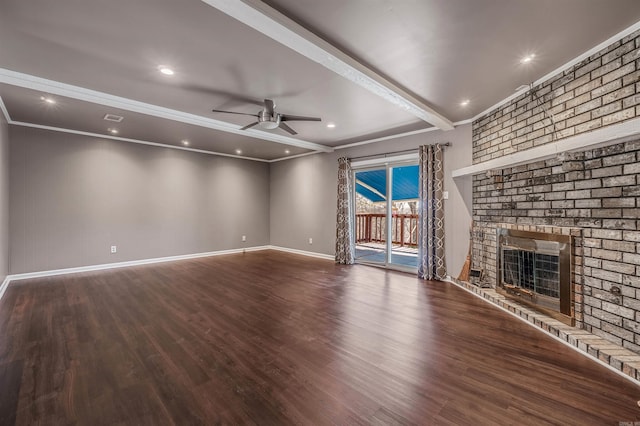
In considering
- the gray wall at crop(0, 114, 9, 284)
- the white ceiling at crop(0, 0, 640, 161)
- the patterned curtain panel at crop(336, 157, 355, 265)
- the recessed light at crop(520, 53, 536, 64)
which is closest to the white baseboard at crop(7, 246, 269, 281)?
the gray wall at crop(0, 114, 9, 284)

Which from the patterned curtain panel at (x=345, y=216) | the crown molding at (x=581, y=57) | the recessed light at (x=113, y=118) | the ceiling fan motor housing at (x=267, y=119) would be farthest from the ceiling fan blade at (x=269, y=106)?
the crown molding at (x=581, y=57)

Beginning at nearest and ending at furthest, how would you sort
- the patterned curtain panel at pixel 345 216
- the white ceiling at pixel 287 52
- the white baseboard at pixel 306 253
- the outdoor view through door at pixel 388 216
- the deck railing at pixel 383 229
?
the white ceiling at pixel 287 52
the outdoor view through door at pixel 388 216
the patterned curtain panel at pixel 345 216
the white baseboard at pixel 306 253
the deck railing at pixel 383 229

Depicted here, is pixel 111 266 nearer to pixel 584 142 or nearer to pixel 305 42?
pixel 305 42

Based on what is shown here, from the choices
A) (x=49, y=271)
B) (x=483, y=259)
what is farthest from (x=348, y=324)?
(x=49, y=271)

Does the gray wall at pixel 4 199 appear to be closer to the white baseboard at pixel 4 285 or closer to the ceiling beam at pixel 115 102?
the white baseboard at pixel 4 285

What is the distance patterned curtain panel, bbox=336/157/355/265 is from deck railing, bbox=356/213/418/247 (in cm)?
168

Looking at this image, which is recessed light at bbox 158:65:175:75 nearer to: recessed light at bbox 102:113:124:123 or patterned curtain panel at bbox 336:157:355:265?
recessed light at bbox 102:113:124:123

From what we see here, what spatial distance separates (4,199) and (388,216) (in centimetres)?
636

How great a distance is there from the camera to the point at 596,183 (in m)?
2.38

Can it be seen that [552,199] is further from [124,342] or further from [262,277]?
[124,342]

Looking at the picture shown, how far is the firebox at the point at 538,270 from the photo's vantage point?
2621 millimetres

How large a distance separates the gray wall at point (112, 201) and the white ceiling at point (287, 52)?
0.95 metres

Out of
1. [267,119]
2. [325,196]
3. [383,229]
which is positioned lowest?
[383,229]

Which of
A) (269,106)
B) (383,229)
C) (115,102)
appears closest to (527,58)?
(269,106)
